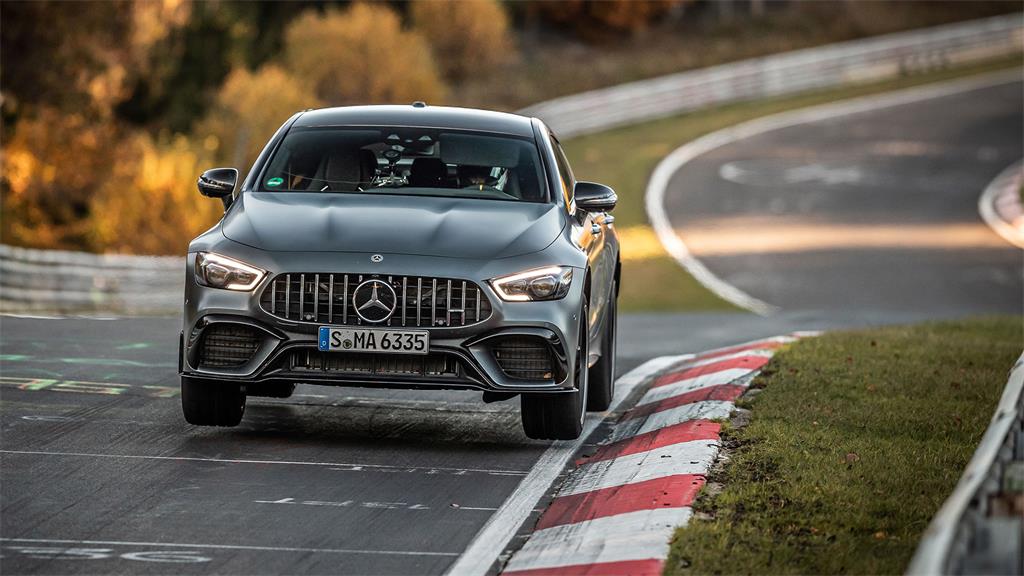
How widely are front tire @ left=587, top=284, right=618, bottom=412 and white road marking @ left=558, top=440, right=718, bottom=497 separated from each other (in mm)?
1842

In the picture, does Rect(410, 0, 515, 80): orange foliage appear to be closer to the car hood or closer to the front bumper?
the car hood

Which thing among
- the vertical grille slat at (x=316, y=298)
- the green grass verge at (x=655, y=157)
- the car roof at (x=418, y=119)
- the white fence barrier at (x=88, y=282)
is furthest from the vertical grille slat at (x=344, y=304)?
the white fence barrier at (x=88, y=282)

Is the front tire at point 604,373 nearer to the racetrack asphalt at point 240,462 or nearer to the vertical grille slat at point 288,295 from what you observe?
the racetrack asphalt at point 240,462

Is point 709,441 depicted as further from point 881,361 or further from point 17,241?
point 17,241

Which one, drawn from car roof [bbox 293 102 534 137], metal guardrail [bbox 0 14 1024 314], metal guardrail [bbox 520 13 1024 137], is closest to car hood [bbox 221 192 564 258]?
car roof [bbox 293 102 534 137]

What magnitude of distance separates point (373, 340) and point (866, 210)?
85.5 feet

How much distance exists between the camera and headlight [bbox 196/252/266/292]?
894 centimetres

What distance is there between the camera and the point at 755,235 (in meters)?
31.6

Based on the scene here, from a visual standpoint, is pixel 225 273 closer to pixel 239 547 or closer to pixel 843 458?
pixel 239 547

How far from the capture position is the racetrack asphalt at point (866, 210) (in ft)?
87.7

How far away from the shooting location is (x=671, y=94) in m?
46.5

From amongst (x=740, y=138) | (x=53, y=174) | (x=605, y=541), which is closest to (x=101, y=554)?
Result: (x=605, y=541)

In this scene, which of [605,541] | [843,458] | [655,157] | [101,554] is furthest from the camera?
[655,157]

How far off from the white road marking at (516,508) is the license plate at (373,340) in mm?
845
